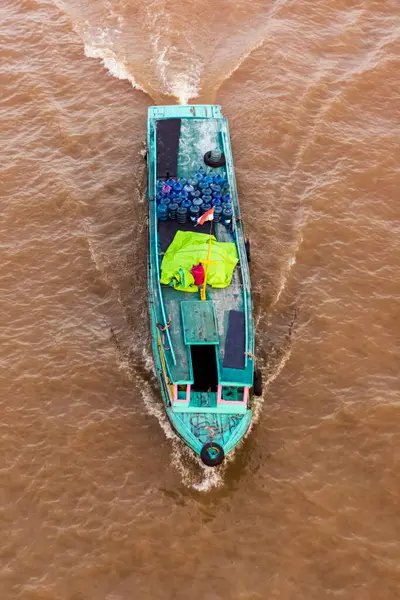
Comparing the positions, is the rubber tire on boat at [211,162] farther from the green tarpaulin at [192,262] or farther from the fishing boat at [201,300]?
the green tarpaulin at [192,262]

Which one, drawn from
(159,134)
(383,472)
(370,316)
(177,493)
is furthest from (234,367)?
(159,134)

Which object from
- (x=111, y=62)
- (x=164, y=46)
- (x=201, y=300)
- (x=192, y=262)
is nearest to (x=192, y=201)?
(x=192, y=262)

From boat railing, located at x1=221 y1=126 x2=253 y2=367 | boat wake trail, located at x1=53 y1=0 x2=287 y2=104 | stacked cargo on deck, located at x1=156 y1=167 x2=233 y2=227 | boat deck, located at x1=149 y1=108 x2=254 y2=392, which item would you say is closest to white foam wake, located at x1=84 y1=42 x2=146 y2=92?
boat wake trail, located at x1=53 y1=0 x2=287 y2=104

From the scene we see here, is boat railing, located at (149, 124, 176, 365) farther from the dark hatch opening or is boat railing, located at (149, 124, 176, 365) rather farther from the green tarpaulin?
the dark hatch opening

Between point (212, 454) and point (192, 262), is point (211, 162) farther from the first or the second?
Answer: point (212, 454)

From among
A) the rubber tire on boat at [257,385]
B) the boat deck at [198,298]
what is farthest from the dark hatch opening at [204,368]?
the rubber tire on boat at [257,385]
